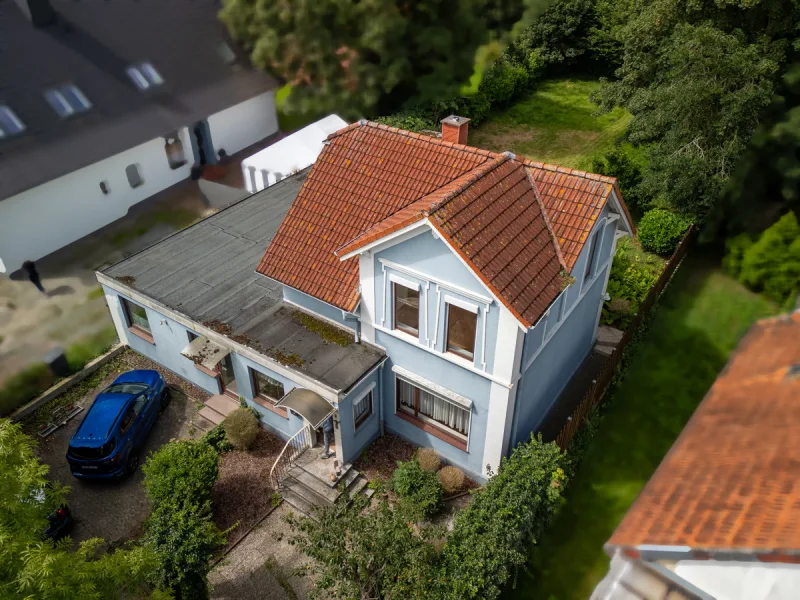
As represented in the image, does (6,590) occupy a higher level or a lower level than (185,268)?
higher

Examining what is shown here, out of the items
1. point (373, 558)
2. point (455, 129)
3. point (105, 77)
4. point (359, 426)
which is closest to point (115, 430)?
point (359, 426)

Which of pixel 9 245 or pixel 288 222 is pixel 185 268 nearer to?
pixel 288 222

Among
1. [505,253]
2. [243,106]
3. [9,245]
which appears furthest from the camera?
[243,106]

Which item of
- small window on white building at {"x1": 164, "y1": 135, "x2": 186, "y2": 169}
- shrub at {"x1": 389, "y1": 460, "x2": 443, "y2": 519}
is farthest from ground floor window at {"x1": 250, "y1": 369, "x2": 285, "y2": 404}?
small window on white building at {"x1": 164, "y1": 135, "x2": 186, "y2": 169}

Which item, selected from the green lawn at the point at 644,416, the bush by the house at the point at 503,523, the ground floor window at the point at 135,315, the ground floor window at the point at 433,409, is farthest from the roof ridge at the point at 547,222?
the ground floor window at the point at 135,315

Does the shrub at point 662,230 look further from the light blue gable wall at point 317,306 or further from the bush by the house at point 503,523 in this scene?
the light blue gable wall at point 317,306

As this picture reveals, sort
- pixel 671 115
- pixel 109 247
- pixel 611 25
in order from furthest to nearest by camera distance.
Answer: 1. pixel 611 25
2. pixel 109 247
3. pixel 671 115

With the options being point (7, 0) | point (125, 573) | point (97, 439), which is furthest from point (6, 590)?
point (7, 0)
